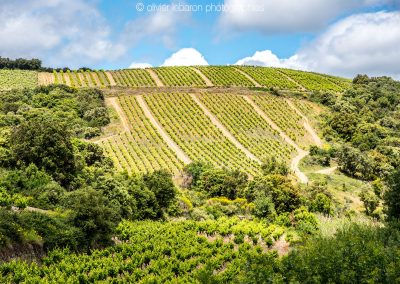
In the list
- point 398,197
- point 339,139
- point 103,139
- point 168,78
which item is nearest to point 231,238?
point 398,197

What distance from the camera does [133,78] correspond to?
4751 inches

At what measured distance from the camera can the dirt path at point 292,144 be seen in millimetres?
69275

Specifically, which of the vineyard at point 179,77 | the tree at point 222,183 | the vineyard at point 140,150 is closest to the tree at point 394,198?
the tree at point 222,183

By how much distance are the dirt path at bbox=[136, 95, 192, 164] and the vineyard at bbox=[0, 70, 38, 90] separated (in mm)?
34053

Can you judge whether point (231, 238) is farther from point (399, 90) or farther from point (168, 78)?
point (399, 90)

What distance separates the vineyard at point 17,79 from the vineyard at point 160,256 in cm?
8735

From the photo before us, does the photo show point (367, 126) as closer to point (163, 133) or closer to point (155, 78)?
point (163, 133)

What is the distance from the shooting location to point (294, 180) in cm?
6425

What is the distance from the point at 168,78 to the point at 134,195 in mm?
83008

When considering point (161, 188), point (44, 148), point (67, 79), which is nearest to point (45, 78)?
point (67, 79)

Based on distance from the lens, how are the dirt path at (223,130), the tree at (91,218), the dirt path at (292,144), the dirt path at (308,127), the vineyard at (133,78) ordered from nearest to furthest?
1. the tree at (91,218)
2. the dirt path at (292,144)
3. the dirt path at (223,130)
4. the dirt path at (308,127)
5. the vineyard at (133,78)

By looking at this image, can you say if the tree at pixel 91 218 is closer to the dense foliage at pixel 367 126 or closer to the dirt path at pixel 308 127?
the dense foliage at pixel 367 126

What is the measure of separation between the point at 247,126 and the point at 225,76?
4102 centimetres

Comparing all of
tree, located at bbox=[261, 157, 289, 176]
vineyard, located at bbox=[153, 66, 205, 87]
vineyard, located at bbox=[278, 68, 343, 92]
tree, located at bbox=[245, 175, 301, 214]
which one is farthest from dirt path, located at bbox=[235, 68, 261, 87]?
tree, located at bbox=[245, 175, 301, 214]
